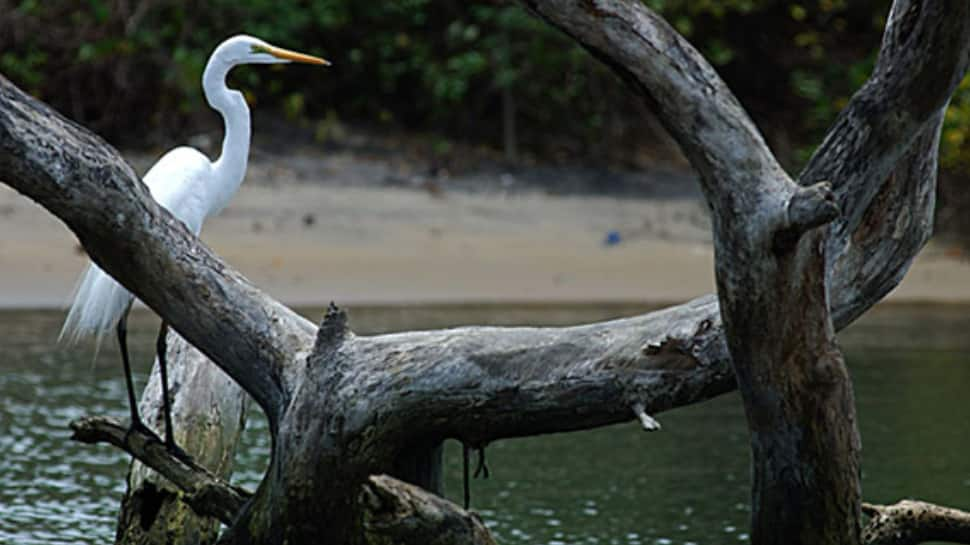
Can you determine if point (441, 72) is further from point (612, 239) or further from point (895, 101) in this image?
point (895, 101)

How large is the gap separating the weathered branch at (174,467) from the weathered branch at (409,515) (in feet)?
2.42

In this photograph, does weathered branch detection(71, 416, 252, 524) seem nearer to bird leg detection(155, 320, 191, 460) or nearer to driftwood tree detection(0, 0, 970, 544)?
driftwood tree detection(0, 0, 970, 544)

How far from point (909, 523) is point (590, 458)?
10.1ft

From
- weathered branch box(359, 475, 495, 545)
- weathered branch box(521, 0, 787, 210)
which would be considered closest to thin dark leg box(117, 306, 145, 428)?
weathered branch box(359, 475, 495, 545)

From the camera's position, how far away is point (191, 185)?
6.23 m

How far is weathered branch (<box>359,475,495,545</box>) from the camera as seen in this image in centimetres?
407

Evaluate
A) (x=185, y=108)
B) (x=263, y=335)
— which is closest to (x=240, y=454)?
(x=263, y=335)

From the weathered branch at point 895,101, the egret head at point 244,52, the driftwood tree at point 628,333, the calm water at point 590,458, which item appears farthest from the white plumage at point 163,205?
the weathered branch at point 895,101

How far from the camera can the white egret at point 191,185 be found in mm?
5844

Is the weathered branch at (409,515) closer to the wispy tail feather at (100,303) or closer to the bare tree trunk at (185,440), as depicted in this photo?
the bare tree trunk at (185,440)

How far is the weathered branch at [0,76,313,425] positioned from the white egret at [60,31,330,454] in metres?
1.13

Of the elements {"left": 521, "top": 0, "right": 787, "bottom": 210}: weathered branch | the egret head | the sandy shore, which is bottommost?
{"left": 521, "top": 0, "right": 787, "bottom": 210}: weathered branch

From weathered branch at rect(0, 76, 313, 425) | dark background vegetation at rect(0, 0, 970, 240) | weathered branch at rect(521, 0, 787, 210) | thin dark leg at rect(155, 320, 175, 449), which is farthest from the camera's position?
dark background vegetation at rect(0, 0, 970, 240)

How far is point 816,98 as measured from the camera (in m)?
13.1
